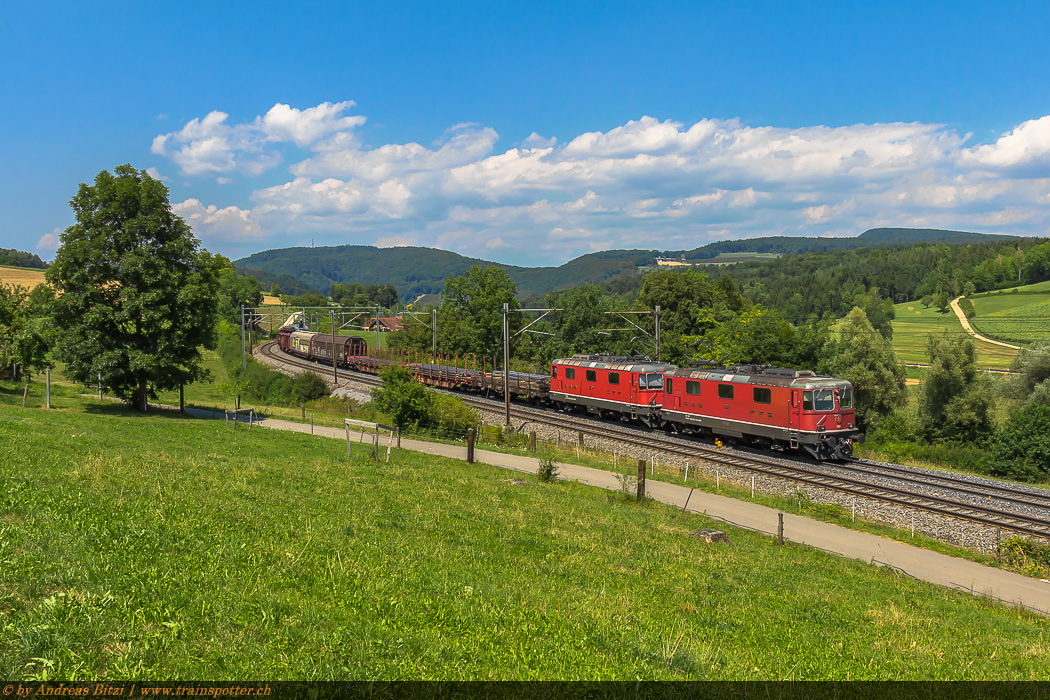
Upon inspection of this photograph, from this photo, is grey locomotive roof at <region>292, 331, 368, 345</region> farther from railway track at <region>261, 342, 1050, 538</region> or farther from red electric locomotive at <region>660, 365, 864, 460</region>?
red electric locomotive at <region>660, 365, 864, 460</region>

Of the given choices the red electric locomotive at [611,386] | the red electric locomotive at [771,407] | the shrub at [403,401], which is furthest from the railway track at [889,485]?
the shrub at [403,401]

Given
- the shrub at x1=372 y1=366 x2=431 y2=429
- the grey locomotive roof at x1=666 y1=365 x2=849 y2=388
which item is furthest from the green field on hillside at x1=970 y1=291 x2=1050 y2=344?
the shrub at x1=372 y1=366 x2=431 y2=429

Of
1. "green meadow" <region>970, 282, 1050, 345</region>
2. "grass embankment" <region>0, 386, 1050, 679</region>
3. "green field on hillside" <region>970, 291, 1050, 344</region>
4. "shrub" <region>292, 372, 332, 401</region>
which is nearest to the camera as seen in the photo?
"grass embankment" <region>0, 386, 1050, 679</region>

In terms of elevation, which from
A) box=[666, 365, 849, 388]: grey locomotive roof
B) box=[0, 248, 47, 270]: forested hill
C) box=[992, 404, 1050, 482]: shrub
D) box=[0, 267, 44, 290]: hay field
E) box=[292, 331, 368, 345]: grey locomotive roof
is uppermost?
box=[0, 248, 47, 270]: forested hill

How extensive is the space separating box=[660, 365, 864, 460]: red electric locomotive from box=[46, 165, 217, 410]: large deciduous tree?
25.1 meters

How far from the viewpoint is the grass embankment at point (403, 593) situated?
19.9ft

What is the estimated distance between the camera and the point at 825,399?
2753cm

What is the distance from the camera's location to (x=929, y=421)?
4241cm

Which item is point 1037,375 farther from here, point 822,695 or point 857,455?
point 822,695

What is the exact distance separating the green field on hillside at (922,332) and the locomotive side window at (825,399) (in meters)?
37.6

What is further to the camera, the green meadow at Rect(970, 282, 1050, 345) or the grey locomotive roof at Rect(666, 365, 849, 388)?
the green meadow at Rect(970, 282, 1050, 345)

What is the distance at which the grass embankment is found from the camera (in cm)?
606

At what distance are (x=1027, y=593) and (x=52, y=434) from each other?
26339mm

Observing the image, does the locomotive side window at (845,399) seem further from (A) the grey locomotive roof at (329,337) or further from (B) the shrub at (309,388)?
(A) the grey locomotive roof at (329,337)
